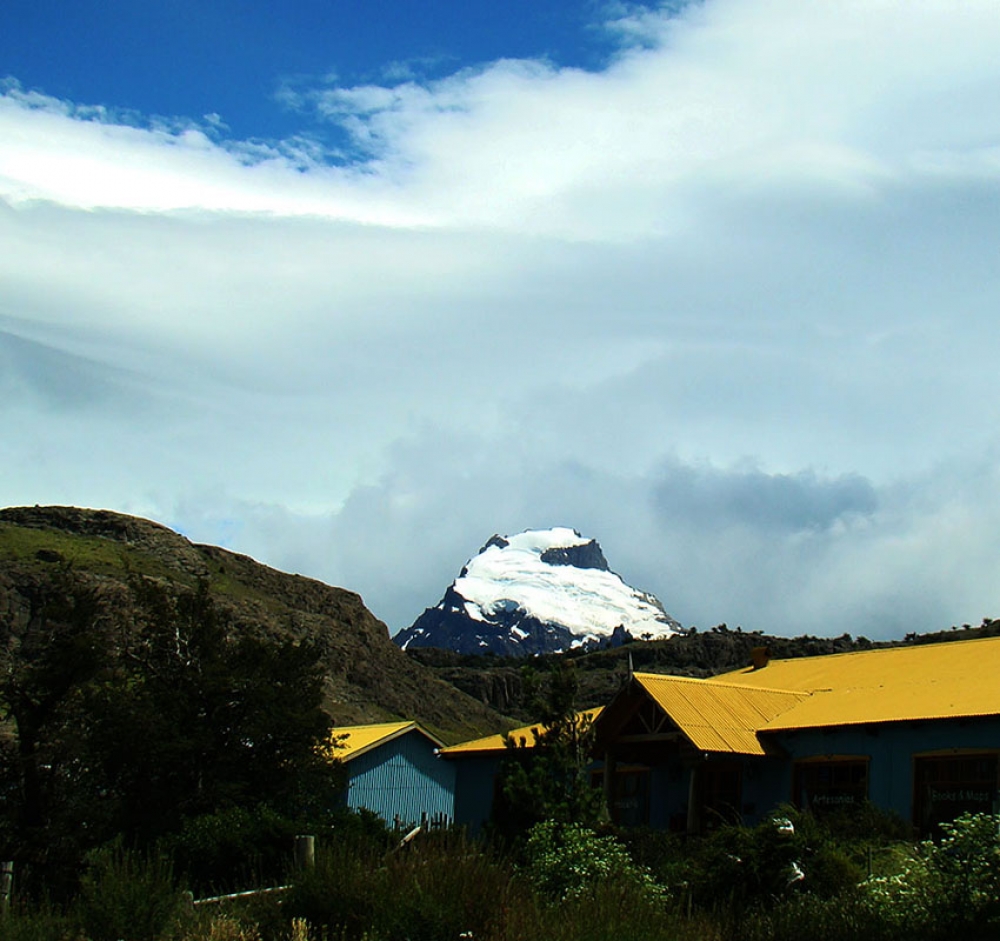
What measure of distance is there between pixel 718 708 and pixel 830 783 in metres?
2.83

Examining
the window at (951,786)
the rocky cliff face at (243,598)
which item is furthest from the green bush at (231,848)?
the rocky cliff face at (243,598)

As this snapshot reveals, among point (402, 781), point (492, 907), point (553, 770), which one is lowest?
point (402, 781)

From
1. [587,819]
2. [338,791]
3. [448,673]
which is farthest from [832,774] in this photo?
[448,673]

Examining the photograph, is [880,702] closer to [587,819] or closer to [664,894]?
[587,819]

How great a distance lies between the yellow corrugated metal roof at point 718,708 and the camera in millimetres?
24781

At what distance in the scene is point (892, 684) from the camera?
26656 mm

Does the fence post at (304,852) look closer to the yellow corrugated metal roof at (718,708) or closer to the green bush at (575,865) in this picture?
the green bush at (575,865)

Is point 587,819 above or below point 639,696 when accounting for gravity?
below

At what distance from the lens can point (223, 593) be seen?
11575 cm

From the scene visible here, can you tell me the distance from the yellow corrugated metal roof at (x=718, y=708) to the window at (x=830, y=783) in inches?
40.0

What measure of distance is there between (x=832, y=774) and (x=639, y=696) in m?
4.16

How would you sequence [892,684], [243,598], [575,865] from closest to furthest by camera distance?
[575,865], [892,684], [243,598]

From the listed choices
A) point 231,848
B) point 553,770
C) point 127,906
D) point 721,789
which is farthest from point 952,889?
point 231,848

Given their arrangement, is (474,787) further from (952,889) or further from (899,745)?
(952,889)
